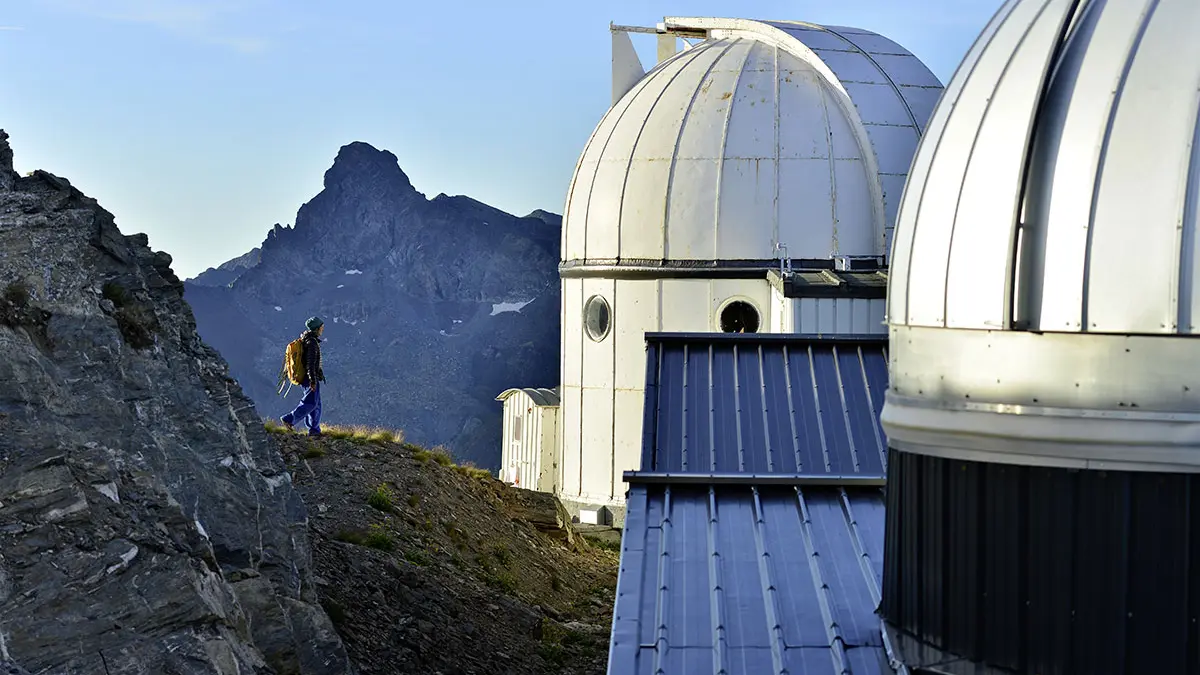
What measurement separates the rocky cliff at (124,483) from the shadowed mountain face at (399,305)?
2579 inches

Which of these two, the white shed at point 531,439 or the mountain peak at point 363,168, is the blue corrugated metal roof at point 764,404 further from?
the mountain peak at point 363,168

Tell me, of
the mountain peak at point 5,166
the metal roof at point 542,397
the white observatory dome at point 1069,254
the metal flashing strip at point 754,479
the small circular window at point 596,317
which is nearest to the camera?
the white observatory dome at point 1069,254

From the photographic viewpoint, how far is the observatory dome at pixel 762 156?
19.7 metres

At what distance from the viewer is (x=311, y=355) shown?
17.2 meters

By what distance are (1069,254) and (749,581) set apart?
7.72ft

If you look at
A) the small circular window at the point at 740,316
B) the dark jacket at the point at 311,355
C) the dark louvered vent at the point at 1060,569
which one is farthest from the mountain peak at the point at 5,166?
the small circular window at the point at 740,316

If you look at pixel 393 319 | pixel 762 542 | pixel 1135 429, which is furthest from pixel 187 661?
pixel 393 319

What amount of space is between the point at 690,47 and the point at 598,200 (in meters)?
3.48

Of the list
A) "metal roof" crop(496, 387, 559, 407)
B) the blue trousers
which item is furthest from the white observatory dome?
"metal roof" crop(496, 387, 559, 407)

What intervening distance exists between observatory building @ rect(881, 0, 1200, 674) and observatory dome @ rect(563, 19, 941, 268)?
13.4 meters

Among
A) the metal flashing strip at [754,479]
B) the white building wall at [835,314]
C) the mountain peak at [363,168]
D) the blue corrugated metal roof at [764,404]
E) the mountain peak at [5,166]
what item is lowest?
the metal flashing strip at [754,479]

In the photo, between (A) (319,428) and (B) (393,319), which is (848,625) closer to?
(A) (319,428)

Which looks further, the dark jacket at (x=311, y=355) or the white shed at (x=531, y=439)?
the white shed at (x=531, y=439)

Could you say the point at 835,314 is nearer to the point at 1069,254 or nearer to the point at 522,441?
the point at 522,441
